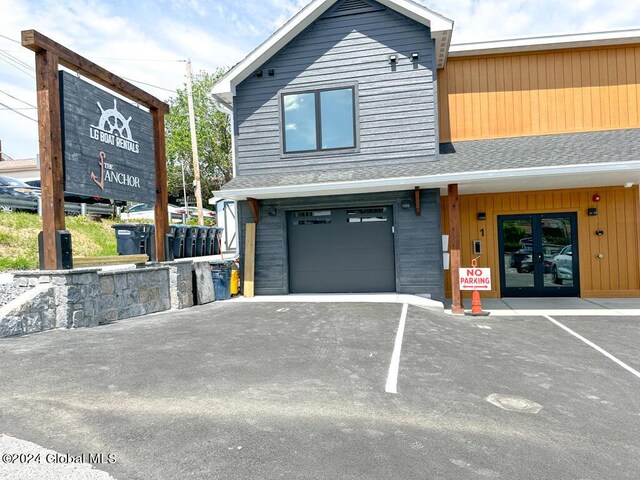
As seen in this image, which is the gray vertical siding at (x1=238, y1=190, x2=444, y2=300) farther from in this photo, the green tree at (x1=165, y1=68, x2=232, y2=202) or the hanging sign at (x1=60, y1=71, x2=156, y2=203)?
the green tree at (x1=165, y1=68, x2=232, y2=202)

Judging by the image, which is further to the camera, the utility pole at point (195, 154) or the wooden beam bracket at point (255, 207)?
the utility pole at point (195, 154)

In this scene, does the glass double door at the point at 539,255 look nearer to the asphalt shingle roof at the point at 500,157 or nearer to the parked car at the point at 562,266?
the parked car at the point at 562,266

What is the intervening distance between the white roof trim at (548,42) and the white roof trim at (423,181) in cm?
386

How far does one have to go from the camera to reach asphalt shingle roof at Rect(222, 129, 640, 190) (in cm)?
859

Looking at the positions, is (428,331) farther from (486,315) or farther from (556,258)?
(556,258)

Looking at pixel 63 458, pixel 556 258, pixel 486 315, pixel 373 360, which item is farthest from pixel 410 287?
pixel 63 458

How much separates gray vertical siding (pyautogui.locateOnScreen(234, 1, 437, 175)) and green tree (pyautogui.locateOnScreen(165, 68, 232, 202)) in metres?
24.4

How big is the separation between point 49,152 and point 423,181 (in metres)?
7.00

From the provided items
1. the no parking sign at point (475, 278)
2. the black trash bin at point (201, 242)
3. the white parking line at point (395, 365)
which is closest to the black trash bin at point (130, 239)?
the black trash bin at point (201, 242)

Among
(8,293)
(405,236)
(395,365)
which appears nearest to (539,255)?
(405,236)

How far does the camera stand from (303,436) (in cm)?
310

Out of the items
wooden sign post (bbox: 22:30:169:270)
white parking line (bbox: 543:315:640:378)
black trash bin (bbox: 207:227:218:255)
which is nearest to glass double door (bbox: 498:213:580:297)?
white parking line (bbox: 543:315:640:378)

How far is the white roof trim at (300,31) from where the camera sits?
9.48 metres

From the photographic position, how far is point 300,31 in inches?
417
